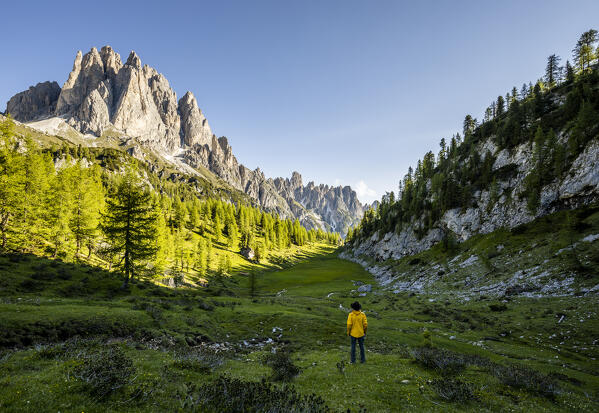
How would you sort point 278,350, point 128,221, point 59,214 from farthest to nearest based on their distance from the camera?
1. point 59,214
2. point 128,221
3. point 278,350

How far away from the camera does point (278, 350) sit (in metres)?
20.0

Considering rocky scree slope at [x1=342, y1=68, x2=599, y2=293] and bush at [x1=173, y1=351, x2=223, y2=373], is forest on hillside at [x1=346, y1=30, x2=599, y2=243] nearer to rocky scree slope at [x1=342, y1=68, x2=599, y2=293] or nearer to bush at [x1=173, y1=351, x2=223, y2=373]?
rocky scree slope at [x1=342, y1=68, x2=599, y2=293]

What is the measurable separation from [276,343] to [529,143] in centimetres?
8245

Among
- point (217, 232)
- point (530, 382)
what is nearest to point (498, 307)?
point (530, 382)

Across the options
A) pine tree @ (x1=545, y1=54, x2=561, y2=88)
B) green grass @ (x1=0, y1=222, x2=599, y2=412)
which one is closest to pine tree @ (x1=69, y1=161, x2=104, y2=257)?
green grass @ (x1=0, y1=222, x2=599, y2=412)

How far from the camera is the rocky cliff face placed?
152 feet

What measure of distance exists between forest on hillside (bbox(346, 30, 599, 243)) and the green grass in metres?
34.3

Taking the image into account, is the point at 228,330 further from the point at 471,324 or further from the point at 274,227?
the point at 274,227

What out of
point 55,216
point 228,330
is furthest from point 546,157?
point 55,216

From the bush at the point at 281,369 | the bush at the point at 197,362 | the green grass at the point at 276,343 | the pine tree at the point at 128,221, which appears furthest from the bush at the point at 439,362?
the pine tree at the point at 128,221

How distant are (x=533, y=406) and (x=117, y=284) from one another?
41808mm

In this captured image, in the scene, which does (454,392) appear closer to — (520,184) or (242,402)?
(242,402)

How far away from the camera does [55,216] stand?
3891 centimetres

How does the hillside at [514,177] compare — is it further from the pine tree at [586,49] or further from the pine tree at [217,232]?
the pine tree at [217,232]
